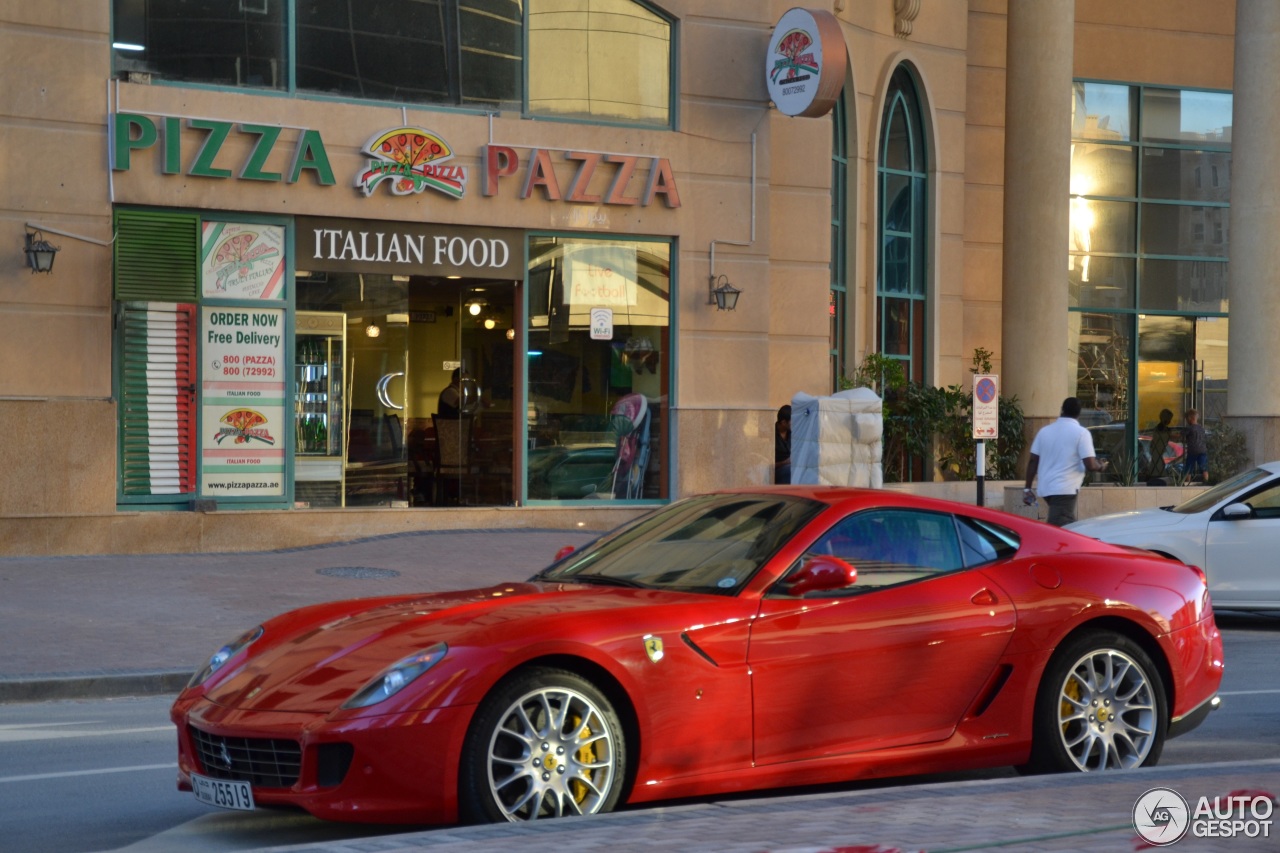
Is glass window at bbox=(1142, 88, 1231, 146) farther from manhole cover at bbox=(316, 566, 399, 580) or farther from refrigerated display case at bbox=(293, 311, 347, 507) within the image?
manhole cover at bbox=(316, 566, 399, 580)

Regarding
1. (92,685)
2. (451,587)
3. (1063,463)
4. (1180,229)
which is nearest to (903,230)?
(1180,229)

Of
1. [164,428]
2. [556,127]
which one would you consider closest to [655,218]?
[556,127]

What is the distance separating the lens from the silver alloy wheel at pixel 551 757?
568 centimetres

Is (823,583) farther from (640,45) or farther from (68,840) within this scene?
(640,45)

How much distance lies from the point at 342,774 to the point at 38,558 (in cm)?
1138

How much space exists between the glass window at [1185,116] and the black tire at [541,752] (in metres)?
26.1

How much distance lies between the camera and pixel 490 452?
1900 centimetres

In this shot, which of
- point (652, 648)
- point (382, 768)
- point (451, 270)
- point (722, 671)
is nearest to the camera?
point (382, 768)

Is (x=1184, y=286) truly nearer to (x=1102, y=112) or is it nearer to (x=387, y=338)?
(x=1102, y=112)

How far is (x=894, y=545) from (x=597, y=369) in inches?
489

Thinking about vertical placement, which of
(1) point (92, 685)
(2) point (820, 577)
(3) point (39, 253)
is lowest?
(1) point (92, 685)

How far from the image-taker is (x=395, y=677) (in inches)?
221

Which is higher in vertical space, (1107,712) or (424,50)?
(424,50)

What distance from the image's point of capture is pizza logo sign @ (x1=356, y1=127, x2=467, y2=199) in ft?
57.6
